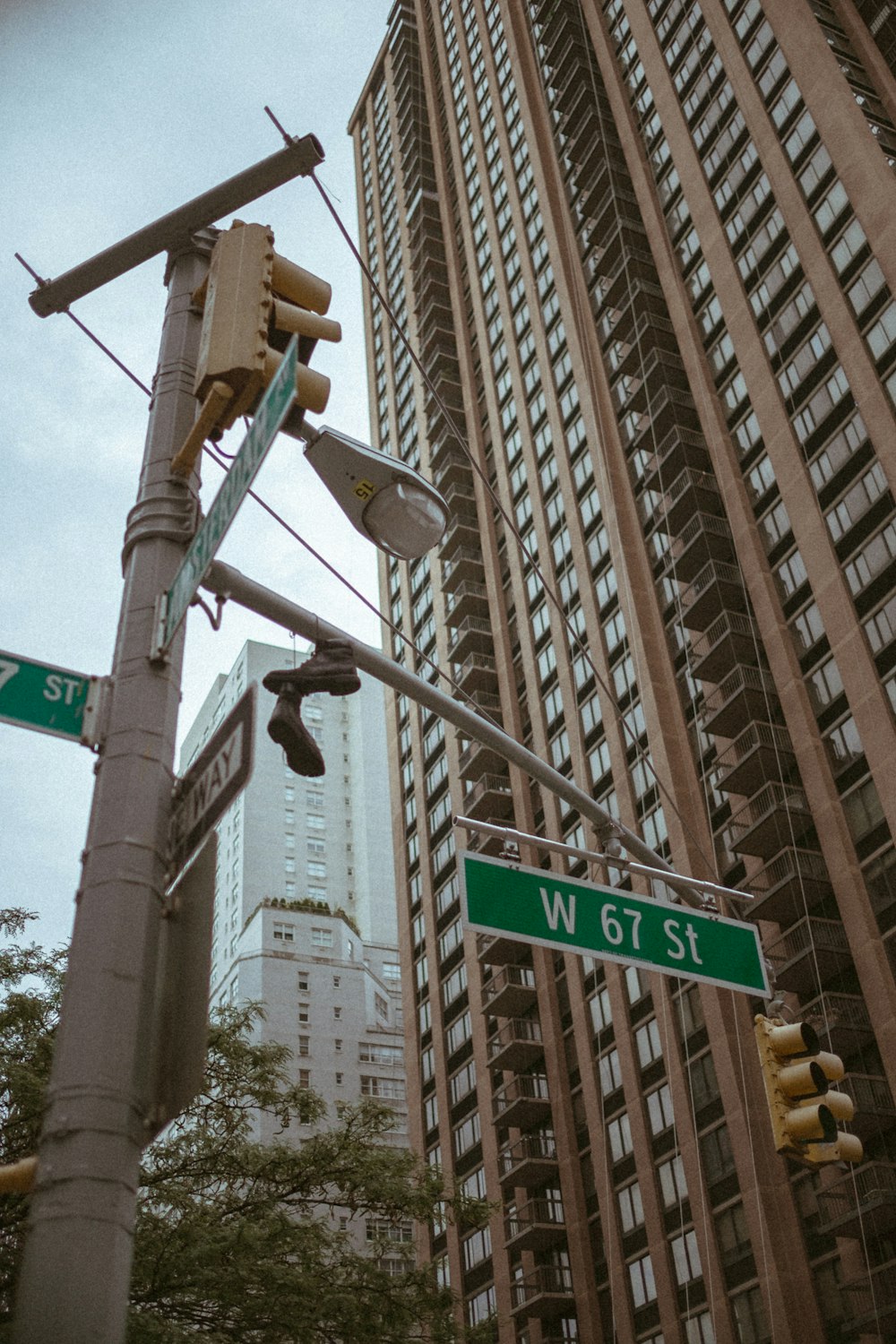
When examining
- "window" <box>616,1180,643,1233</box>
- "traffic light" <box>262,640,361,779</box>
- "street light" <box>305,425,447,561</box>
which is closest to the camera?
"traffic light" <box>262,640,361,779</box>

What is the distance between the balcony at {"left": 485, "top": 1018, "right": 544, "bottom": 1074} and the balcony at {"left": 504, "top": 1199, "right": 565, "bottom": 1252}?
20.3 feet

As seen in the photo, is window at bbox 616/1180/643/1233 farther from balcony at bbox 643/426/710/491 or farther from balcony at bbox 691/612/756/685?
balcony at bbox 643/426/710/491

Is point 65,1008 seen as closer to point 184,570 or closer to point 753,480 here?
point 184,570

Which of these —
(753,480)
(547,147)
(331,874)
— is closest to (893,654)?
(753,480)

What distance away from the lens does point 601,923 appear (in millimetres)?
8500

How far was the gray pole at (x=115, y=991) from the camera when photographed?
3.75 meters

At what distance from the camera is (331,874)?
110312mm

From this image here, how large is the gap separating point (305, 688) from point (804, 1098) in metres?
5.35

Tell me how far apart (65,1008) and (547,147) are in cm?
7919

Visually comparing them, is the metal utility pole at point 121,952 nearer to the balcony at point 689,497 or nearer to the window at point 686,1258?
the window at point 686,1258

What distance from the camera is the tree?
14539 mm

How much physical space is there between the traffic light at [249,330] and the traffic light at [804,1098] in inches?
226

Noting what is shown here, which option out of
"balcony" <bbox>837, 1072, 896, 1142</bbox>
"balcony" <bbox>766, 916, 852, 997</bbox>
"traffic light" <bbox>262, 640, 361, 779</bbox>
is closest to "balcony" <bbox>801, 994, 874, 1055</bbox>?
"balcony" <bbox>766, 916, 852, 997</bbox>

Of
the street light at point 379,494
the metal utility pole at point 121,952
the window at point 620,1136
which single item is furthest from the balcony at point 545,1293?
the metal utility pole at point 121,952
